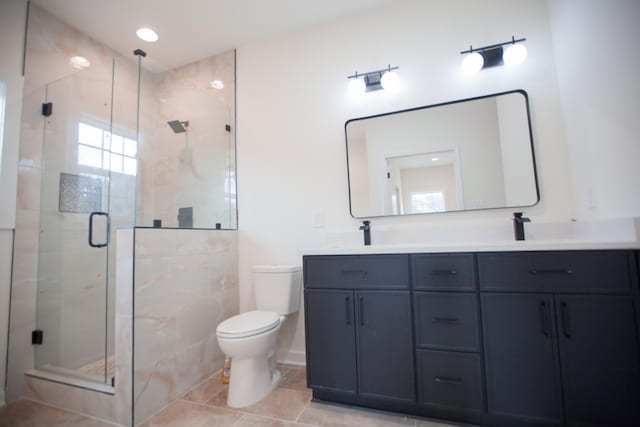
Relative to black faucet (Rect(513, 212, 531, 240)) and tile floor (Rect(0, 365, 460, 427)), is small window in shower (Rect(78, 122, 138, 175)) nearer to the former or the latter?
tile floor (Rect(0, 365, 460, 427))

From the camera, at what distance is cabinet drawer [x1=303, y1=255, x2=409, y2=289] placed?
152cm

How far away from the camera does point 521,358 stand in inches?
51.0

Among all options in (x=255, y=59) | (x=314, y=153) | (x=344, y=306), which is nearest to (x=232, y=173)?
(x=314, y=153)

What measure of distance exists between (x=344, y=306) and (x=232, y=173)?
63.1 inches

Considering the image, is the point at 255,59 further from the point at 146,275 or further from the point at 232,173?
the point at 146,275

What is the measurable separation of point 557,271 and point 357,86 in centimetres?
171

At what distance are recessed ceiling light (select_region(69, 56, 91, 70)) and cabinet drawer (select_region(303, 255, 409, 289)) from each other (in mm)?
2493

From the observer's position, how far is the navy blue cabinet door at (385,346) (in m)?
1.47

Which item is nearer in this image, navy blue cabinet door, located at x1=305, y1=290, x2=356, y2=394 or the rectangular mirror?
navy blue cabinet door, located at x1=305, y1=290, x2=356, y2=394

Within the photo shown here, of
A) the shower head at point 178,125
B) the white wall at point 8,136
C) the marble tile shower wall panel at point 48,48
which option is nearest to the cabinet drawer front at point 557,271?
the shower head at point 178,125

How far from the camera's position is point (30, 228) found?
193 centimetres

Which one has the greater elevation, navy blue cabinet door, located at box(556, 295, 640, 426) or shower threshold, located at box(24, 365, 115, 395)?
navy blue cabinet door, located at box(556, 295, 640, 426)

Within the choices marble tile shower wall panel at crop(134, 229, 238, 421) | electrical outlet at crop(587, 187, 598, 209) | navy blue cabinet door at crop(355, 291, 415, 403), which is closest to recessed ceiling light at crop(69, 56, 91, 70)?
marble tile shower wall panel at crop(134, 229, 238, 421)

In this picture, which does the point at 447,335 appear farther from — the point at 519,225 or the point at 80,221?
the point at 80,221
